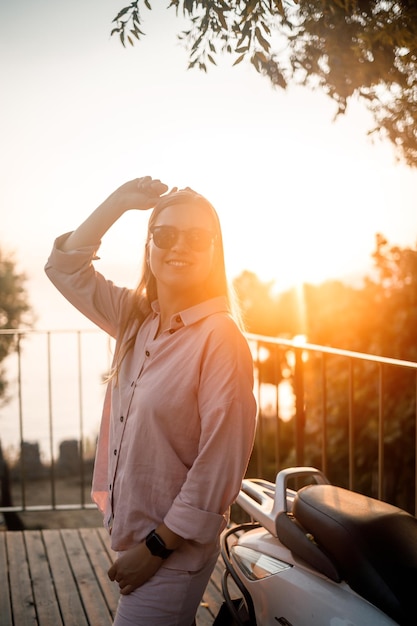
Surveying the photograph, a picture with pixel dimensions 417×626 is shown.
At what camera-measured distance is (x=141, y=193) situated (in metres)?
1.90

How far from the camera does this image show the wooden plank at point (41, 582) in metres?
2.94

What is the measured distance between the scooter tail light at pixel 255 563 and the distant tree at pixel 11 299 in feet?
67.5

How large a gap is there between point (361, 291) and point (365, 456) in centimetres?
367

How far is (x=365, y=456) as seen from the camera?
13.6m

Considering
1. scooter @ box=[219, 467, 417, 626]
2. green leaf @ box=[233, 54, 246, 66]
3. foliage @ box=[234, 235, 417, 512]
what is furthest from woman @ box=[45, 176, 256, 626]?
foliage @ box=[234, 235, 417, 512]

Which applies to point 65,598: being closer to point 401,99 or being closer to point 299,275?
point 401,99

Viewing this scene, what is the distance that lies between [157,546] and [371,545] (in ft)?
1.71

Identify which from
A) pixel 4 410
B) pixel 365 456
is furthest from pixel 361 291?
pixel 4 410

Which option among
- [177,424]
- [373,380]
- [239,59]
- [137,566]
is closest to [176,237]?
[177,424]

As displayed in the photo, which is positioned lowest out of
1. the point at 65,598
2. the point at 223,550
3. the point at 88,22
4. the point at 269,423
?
the point at 269,423

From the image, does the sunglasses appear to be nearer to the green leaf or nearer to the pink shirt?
the pink shirt

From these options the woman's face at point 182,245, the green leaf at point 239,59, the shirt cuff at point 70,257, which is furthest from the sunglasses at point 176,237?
the green leaf at point 239,59

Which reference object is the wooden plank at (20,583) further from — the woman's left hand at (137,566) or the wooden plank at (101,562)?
the woman's left hand at (137,566)

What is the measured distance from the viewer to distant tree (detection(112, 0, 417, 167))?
242 cm
